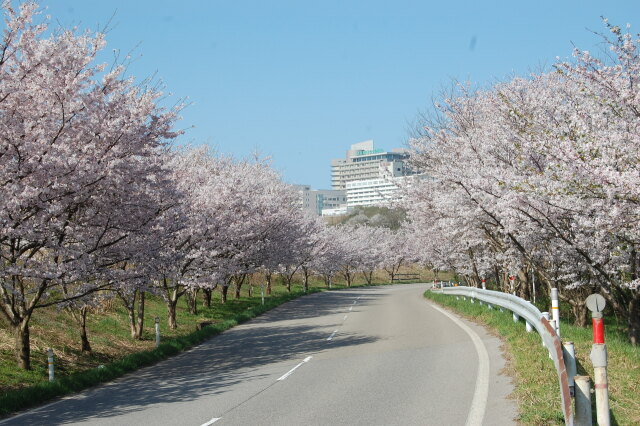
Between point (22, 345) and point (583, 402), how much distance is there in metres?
12.5

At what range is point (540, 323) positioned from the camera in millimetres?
11555

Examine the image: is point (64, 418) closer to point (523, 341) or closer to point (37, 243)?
point (37, 243)

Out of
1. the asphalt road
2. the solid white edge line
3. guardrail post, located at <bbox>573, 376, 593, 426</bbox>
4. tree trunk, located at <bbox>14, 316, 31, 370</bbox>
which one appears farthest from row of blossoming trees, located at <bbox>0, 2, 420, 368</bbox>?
guardrail post, located at <bbox>573, 376, 593, 426</bbox>

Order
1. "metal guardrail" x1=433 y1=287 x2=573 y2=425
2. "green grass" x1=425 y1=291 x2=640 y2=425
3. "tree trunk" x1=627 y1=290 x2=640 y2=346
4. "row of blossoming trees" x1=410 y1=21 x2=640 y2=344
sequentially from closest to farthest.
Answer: "metal guardrail" x1=433 y1=287 x2=573 y2=425 < "green grass" x1=425 y1=291 x2=640 y2=425 < "row of blossoming trees" x1=410 y1=21 x2=640 y2=344 < "tree trunk" x1=627 y1=290 x2=640 y2=346

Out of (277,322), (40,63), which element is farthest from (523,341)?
(277,322)

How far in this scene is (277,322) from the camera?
2572cm

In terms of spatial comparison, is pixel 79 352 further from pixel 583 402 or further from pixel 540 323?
pixel 583 402

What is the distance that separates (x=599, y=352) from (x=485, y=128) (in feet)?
47.2

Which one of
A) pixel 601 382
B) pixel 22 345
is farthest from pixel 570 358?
pixel 22 345

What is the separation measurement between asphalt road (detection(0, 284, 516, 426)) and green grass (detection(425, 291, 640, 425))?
0.31 meters

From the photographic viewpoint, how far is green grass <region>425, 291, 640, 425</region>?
7.90 meters

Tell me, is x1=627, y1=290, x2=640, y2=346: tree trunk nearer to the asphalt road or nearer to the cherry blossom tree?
the asphalt road

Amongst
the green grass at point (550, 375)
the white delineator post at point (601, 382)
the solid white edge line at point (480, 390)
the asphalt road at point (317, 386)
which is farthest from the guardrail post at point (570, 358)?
the solid white edge line at point (480, 390)

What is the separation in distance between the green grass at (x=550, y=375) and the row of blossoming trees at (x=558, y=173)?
221 centimetres
